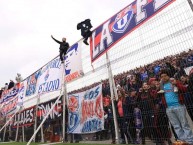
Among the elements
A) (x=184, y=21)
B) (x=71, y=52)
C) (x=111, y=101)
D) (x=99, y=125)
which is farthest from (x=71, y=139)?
(x=184, y=21)

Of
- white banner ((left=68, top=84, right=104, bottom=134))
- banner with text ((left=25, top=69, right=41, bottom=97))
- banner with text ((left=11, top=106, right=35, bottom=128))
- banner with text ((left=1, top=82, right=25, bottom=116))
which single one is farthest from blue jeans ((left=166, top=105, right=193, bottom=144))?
banner with text ((left=1, top=82, right=25, bottom=116))

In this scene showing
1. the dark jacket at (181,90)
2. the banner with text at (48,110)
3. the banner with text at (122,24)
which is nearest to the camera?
the dark jacket at (181,90)

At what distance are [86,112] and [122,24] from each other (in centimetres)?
298

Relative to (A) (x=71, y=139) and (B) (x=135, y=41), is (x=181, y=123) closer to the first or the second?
(B) (x=135, y=41)

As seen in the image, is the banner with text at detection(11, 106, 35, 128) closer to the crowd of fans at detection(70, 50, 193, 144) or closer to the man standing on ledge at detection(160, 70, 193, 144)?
the crowd of fans at detection(70, 50, 193, 144)

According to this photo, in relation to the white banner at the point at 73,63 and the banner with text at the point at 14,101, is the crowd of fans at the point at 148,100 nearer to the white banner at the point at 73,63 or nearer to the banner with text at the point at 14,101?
the white banner at the point at 73,63

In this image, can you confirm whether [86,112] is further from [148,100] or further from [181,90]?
[181,90]

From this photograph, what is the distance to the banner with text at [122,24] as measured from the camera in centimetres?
622

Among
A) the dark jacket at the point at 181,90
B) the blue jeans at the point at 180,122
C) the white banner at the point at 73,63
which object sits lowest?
the blue jeans at the point at 180,122

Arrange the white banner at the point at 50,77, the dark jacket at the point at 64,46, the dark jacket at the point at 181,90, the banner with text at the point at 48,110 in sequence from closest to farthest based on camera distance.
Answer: the dark jacket at the point at 181,90
the dark jacket at the point at 64,46
the banner with text at the point at 48,110
the white banner at the point at 50,77

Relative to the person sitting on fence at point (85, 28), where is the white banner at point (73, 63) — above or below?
below

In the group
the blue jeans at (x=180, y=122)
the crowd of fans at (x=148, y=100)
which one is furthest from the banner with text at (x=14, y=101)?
the blue jeans at (x=180, y=122)

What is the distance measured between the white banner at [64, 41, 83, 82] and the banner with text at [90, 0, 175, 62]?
0.73 m

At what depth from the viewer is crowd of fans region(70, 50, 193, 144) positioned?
5.77 metres
